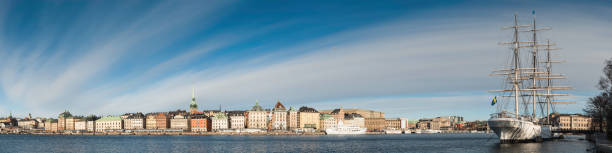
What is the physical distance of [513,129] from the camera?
261 ft

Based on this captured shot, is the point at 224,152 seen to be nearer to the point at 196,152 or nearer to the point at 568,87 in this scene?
the point at 196,152

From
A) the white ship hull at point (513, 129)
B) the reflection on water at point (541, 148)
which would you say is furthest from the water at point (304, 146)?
the white ship hull at point (513, 129)

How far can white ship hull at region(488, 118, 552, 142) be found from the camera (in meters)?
78.4

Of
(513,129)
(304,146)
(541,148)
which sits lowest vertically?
(304,146)

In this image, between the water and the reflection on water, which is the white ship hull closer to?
the water

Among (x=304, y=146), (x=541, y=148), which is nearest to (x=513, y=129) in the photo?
(x=541, y=148)

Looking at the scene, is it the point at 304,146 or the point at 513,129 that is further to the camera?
the point at 304,146

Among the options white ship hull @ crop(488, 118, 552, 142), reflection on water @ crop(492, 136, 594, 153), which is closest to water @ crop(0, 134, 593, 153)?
reflection on water @ crop(492, 136, 594, 153)

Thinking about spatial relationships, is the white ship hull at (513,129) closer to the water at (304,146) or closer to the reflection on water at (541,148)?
the water at (304,146)

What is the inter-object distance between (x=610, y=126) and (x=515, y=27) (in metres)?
30.3

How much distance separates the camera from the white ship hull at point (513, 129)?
257 feet

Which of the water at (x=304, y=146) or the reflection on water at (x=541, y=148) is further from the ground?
the reflection on water at (x=541, y=148)

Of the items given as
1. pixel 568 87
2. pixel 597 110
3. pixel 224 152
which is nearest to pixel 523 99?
pixel 568 87

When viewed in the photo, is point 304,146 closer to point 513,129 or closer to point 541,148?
point 513,129
